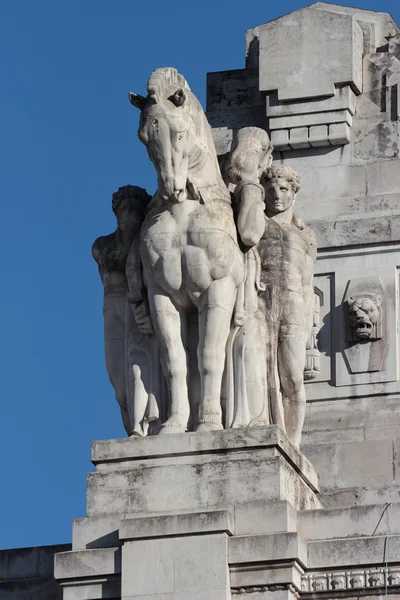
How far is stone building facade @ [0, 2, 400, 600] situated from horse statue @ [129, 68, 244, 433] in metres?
0.79

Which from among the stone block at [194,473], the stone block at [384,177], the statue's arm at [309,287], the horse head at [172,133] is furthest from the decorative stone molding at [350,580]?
the stone block at [384,177]

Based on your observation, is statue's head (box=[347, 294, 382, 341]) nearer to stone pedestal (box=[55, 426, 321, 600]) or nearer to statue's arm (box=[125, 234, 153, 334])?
stone pedestal (box=[55, 426, 321, 600])

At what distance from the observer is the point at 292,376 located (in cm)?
2702

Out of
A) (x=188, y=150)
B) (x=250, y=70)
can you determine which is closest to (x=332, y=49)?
(x=250, y=70)

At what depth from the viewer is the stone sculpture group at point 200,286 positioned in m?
26.3

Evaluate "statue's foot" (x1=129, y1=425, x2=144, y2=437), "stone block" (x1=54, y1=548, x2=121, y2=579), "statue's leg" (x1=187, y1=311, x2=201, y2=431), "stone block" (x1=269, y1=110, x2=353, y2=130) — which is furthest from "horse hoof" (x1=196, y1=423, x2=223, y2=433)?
"stone block" (x1=269, y1=110, x2=353, y2=130)

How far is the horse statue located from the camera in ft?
86.2

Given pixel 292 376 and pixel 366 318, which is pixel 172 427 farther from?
pixel 366 318

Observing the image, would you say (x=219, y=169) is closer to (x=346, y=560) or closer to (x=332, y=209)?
(x=332, y=209)

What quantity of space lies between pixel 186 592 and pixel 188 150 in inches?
191

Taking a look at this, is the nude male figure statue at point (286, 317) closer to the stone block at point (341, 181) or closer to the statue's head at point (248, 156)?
the statue's head at point (248, 156)

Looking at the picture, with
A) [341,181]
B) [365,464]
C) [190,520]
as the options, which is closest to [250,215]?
[341,181]

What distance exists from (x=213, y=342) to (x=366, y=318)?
2552 mm

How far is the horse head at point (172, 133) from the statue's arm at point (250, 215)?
448 millimetres
